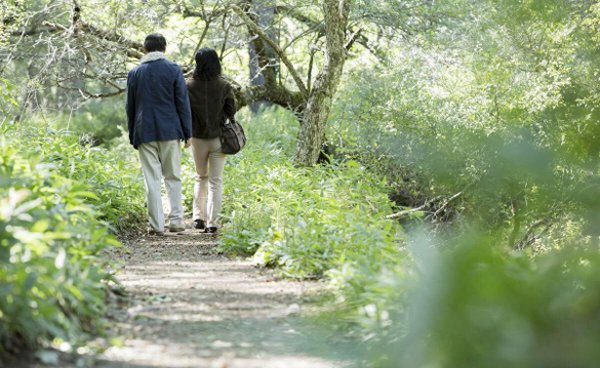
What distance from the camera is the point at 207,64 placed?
8953 millimetres

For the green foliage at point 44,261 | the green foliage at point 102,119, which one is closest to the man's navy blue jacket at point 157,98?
the green foliage at point 44,261

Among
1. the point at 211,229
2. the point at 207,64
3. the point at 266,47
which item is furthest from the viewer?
the point at 266,47

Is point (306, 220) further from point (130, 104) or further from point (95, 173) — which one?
point (95, 173)

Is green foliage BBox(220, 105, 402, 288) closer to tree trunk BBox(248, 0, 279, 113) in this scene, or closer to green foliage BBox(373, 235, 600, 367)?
green foliage BBox(373, 235, 600, 367)

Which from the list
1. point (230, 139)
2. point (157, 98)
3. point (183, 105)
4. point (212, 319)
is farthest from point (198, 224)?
point (212, 319)

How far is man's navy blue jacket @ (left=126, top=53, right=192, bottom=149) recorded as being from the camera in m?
8.52

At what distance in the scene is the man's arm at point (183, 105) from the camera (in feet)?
28.2

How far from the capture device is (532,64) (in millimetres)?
10023

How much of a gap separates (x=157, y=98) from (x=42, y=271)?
4928 mm

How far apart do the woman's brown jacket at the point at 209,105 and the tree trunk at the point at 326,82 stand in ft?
7.19

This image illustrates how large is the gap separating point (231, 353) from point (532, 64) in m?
7.26

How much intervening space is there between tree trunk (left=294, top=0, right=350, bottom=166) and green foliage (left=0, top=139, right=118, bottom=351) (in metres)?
6.23

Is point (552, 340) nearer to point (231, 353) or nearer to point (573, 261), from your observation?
point (573, 261)

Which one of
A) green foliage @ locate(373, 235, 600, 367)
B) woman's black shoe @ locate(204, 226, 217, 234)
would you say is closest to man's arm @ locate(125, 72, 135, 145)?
woman's black shoe @ locate(204, 226, 217, 234)
